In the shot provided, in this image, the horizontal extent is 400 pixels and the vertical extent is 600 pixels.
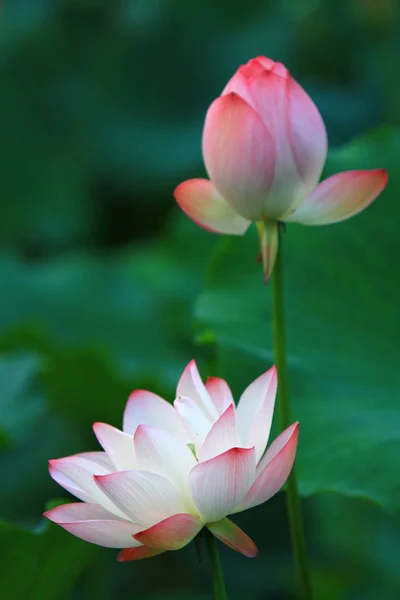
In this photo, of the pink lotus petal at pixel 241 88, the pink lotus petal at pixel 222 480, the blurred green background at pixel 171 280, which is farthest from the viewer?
the blurred green background at pixel 171 280

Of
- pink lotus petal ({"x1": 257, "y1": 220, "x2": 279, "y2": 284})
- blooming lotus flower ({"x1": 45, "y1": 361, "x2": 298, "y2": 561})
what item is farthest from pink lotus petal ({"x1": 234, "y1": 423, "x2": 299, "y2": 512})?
pink lotus petal ({"x1": 257, "y1": 220, "x2": 279, "y2": 284})

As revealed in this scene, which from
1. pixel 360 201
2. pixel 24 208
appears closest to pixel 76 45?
pixel 24 208

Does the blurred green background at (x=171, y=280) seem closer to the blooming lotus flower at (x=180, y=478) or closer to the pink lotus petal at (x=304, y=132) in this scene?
the blooming lotus flower at (x=180, y=478)

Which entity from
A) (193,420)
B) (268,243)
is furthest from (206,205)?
(193,420)

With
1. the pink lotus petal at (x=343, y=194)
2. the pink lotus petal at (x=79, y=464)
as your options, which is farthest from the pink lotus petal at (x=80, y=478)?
the pink lotus petal at (x=343, y=194)

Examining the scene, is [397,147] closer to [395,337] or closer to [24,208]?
[395,337]

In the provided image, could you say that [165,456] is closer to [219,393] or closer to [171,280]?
[219,393]
